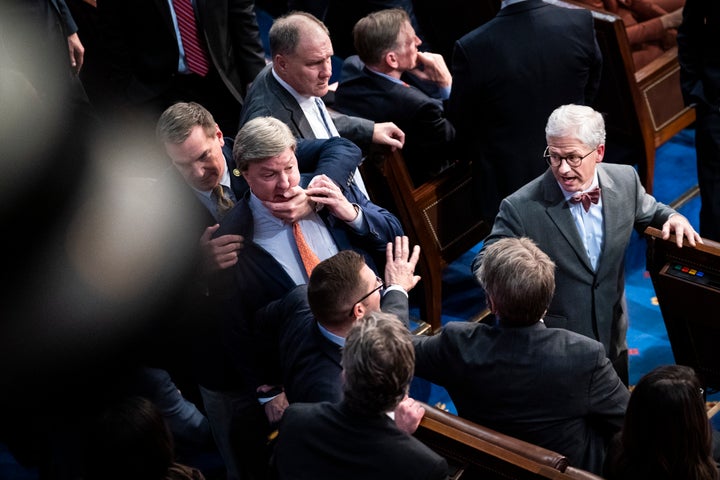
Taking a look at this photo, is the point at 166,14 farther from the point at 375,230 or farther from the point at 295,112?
the point at 375,230

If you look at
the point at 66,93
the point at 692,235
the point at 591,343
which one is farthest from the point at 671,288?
the point at 66,93

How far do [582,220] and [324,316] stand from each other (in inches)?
41.8

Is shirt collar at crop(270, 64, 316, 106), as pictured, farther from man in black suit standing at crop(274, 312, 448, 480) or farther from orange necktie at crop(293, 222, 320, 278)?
man in black suit standing at crop(274, 312, 448, 480)

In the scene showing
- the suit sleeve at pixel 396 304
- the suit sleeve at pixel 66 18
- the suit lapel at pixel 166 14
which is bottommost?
the suit sleeve at pixel 396 304

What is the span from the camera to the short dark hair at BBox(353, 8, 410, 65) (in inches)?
151

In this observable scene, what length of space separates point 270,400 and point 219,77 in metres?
1.89

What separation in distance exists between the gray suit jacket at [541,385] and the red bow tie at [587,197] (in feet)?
2.29

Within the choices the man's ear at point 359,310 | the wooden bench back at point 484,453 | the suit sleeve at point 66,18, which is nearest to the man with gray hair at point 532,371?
the wooden bench back at point 484,453

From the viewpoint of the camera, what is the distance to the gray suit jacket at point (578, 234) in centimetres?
311

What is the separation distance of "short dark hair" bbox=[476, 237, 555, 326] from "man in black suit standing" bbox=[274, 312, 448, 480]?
349 mm

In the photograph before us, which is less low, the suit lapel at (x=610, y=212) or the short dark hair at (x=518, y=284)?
the short dark hair at (x=518, y=284)

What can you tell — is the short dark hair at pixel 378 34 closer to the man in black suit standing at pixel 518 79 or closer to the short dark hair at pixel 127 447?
the man in black suit standing at pixel 518 79

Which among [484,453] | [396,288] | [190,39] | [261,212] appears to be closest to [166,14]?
[190,39]

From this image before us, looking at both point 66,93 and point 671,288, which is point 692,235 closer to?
point 671,288
